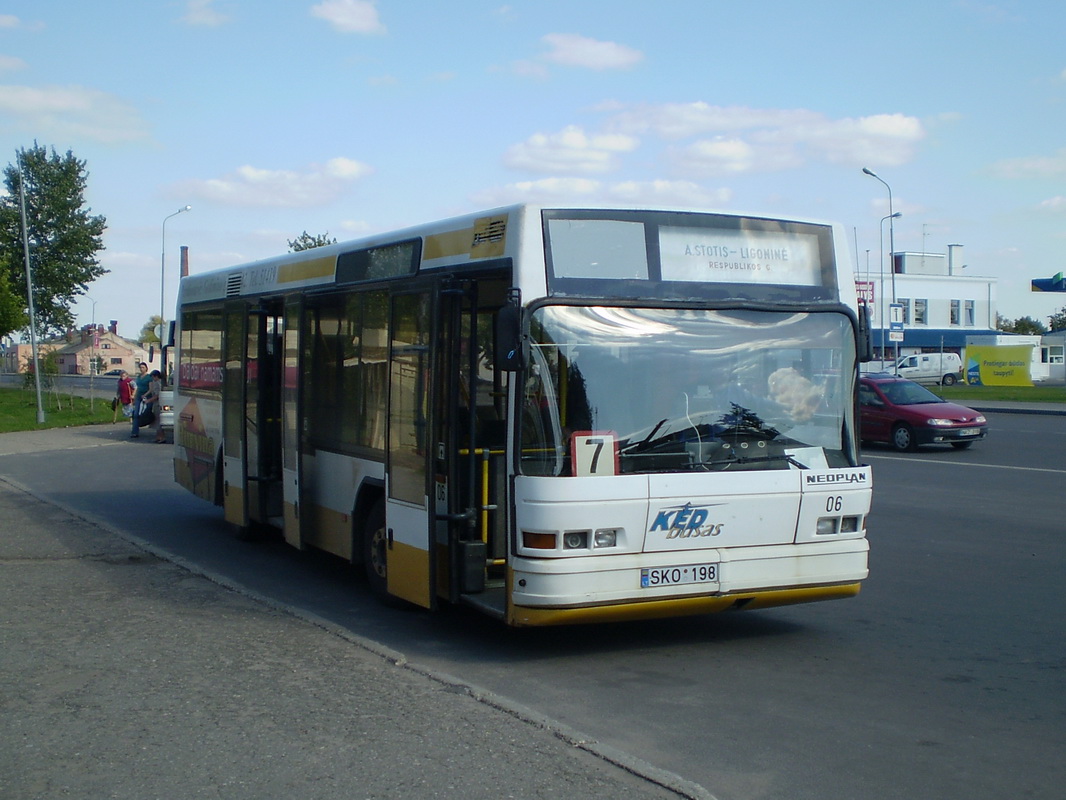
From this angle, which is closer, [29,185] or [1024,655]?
[1024,655]

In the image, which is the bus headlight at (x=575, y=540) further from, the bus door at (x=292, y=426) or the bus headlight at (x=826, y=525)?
the bus door at (x=292, y=426)

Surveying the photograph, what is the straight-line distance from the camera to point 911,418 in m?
22.9

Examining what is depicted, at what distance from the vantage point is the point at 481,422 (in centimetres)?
734

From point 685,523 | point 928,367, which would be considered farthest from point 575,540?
point 928,367

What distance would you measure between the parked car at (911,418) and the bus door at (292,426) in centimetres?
1437

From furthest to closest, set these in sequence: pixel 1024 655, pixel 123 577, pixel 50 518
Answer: pixel 50 518, pixel 123 577, pixel 1024 655

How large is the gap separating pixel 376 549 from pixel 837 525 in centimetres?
342

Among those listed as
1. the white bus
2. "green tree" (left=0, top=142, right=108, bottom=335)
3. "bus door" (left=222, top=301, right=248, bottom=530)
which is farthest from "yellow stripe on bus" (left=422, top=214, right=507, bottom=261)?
"green tree" (left=0, top=142, right=108, bottom=335)

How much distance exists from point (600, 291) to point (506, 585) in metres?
1.83

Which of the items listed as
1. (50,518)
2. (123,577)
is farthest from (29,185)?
(123,577)

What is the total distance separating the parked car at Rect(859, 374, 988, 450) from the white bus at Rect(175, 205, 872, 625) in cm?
1526

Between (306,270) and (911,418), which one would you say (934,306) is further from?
(306,270)

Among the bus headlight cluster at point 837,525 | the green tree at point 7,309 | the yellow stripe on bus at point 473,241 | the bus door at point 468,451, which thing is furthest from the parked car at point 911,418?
the green tree at point 7,309

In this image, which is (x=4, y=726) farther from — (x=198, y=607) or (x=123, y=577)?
(x=123, y=577)
